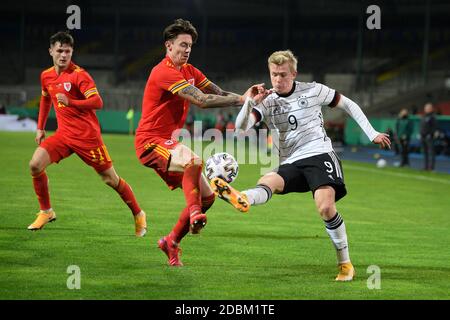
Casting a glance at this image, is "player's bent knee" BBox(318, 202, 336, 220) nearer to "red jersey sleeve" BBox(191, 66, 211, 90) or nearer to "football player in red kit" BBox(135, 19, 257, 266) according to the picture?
"football player in red kit" BBox(135, 19, 257, 266)

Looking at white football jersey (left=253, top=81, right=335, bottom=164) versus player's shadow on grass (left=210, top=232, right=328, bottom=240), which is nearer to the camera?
white football jersey (left=253, top=81, right=335, bottom=164)

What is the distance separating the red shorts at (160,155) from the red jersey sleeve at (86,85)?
2.26 m

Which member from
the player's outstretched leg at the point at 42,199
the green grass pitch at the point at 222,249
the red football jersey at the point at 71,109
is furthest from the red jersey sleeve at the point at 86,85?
the green grass pitch at the point at 222,249

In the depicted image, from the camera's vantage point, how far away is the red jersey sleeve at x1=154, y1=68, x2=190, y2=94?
8867mm

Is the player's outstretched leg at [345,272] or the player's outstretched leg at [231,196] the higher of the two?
the player's outstretched leg at [231,196]

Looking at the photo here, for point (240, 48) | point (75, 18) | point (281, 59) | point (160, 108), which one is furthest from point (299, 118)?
point (240, 48)

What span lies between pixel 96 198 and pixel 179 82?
25.5 feet

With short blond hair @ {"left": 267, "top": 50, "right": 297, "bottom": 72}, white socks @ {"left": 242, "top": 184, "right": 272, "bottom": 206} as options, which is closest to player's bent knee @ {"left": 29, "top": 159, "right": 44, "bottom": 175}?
white socks @ {"left": 242, "top": 184, "right": 272, "bottom": 206}

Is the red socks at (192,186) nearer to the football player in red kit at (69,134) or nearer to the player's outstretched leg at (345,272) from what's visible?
the player's outstretched leg at (345,272)

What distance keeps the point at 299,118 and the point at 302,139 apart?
8.3 inches

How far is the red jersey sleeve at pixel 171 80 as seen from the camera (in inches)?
349

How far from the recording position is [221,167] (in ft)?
28.2

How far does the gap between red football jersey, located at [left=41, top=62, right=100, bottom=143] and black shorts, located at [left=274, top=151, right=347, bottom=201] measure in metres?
3.60
